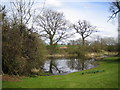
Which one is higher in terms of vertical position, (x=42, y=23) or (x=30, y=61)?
(x=42, y=23)

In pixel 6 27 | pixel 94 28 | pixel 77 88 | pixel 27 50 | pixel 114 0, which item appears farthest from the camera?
pixel 94 28

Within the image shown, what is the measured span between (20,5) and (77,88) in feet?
52.4

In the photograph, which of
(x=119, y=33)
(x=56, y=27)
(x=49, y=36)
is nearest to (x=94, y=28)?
(x=56, y=27)

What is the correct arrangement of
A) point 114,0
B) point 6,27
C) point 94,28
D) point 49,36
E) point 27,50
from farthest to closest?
1. point 94,28
2. point 49,36
3. point 114,0
4. point 27,50
5. point 6,27

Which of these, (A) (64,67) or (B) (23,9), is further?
(B) (23,9)

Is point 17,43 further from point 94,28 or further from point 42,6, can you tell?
point 94,28

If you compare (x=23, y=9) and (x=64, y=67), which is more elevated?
(x=23, y=9)

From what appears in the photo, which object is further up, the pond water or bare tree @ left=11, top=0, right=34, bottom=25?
bare tree @ left=11, top=0, right=34, bottom=25

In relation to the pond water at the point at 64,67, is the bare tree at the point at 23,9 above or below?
above

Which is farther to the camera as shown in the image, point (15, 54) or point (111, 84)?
point (15, 54)

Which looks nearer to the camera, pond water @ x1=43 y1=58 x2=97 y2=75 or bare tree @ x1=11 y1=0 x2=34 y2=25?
pond water @ x1=43 y1=58 x2=97 y2=75

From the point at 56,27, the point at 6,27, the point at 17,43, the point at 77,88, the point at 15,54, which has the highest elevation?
the point at 56,27

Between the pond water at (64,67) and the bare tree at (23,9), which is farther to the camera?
the bare tree at (23,9)

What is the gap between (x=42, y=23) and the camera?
1437 inches
